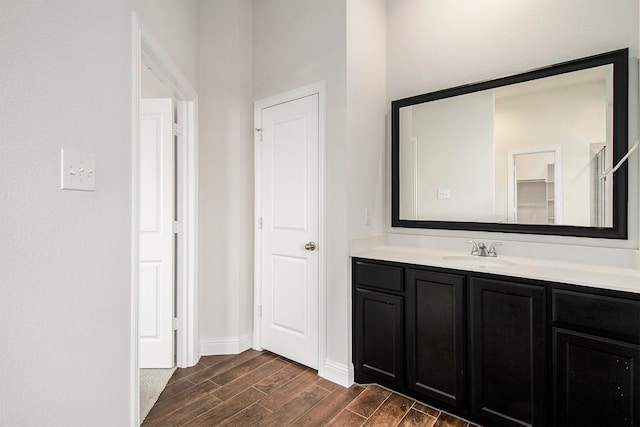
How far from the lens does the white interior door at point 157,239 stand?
7.97ft

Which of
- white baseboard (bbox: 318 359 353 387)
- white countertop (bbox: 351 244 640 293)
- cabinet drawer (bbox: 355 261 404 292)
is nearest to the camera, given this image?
white countertop (bbox: 351 244 640 293)

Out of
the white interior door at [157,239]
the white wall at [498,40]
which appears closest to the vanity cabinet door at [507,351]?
the white wall at [498,40]

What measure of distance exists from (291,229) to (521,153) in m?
1.77

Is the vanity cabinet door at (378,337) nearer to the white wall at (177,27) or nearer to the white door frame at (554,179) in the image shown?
the white door frame at (554,179)

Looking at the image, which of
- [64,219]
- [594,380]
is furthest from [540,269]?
[64,219]

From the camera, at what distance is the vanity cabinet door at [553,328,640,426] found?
1.35 meters

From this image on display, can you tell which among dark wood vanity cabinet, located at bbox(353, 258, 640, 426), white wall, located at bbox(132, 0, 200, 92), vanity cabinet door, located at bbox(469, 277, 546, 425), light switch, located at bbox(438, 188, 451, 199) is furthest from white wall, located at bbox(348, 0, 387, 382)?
white wall, located at bbox(132, 0, 200, 92)

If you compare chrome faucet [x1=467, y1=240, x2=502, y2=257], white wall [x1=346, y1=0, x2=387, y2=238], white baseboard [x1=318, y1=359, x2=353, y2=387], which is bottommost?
white baseboard [x1=318, y1=359, x2=353, y2=387]

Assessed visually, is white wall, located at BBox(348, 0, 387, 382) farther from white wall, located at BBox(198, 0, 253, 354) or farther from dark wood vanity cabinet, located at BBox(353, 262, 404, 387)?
white wall, located at BBox(198, 0, 253, 354)

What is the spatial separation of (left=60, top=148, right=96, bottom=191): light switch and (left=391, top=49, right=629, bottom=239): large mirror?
2087 mm

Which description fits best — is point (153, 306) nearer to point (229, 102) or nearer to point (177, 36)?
point (229, 102)

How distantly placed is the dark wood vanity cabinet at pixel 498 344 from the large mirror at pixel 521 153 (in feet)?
1.88

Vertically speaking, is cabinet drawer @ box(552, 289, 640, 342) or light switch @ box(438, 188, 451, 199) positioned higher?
light switch @ box(438, 188, 451, 199)

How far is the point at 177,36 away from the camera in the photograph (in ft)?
7.25
